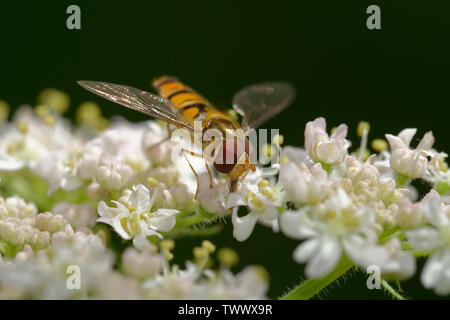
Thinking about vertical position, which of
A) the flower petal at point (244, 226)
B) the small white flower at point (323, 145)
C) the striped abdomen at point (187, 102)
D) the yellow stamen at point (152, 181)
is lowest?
the flower petal at point (244, 226)

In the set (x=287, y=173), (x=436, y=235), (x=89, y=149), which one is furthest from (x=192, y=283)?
(x=89, y=149)

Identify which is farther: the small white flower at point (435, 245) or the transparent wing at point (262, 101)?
the transparent wing at point (262, 101)

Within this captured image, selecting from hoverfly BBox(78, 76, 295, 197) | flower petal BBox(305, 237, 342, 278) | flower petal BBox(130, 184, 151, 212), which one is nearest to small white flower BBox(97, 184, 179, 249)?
flower petal BBox(130, 184, 151, 212)

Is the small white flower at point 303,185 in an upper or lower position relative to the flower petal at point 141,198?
upper

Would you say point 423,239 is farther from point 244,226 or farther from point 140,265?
point 140,265

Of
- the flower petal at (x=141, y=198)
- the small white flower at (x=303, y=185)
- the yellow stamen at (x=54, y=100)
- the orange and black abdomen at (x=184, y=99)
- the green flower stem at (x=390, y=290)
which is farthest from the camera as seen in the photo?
the yellow stamen at (x=54, y=100)

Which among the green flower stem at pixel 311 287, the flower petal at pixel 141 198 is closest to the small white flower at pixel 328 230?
the green flower stem at pixel 311 287

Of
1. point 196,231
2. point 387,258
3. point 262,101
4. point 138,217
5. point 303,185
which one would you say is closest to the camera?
→ point 387,258

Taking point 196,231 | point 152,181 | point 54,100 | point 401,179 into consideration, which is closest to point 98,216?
point 152,181

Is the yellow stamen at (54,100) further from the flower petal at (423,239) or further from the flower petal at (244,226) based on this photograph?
the flower petal at (423,239)
